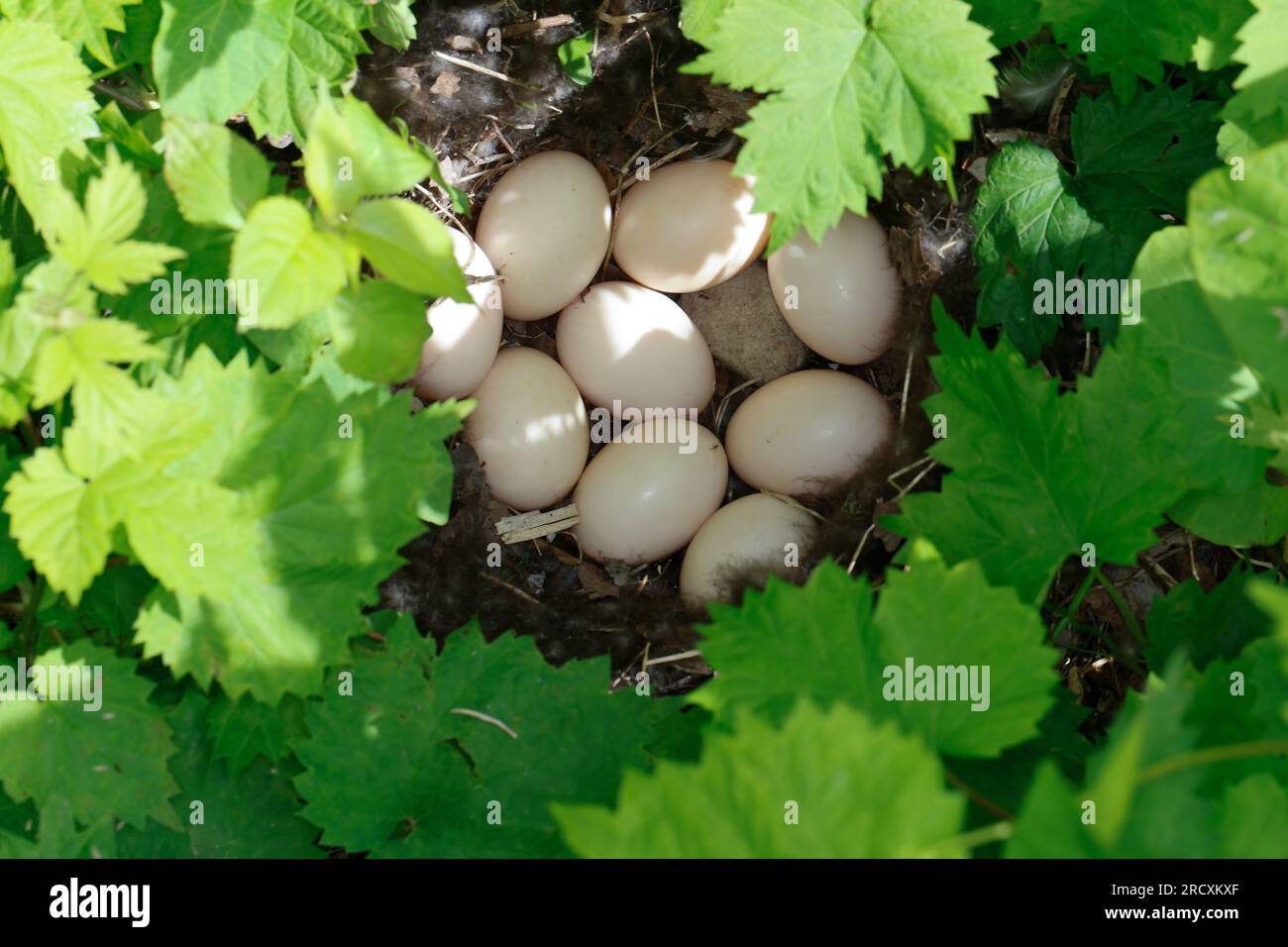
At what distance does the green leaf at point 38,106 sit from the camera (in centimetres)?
155

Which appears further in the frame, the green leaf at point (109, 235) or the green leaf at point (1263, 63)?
the green leaf at point (1263, 63)

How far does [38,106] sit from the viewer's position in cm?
158

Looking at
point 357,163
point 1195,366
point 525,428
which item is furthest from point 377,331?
point 1195,366

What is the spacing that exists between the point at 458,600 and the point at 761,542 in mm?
626

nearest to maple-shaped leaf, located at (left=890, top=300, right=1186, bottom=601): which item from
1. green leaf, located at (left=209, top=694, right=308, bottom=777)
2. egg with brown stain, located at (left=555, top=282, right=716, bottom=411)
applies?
egg with brown stain, located at (left=555, top=282, right=716, bottom=411)

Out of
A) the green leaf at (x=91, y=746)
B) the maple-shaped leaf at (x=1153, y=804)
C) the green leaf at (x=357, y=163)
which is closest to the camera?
the maple-shaped leaf at (x=1153, y=804)

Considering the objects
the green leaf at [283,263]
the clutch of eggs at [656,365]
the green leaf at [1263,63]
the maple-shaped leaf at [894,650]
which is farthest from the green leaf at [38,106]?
the green leaf at [1263,63]

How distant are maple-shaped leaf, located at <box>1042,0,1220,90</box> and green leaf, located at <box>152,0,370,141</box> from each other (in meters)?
1.21

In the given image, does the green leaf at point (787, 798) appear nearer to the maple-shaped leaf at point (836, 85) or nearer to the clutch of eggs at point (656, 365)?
the maple-shaped leaf at point (836, 85)

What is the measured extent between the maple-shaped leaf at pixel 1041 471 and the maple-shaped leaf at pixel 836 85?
370 millimetres

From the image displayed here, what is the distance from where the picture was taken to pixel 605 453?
225 cm

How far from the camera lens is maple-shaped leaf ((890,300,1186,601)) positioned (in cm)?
158

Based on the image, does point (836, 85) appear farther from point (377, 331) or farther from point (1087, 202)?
point (377, 331)

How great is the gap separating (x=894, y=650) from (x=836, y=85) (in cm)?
91
